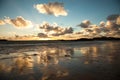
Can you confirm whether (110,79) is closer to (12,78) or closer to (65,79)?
(65,79)

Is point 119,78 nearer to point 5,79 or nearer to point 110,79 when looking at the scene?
point 110,79

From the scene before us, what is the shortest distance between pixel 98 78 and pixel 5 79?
4.71 metres

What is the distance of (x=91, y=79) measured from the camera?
7828mm

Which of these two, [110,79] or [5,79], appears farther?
[5,79]

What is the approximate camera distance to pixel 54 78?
815 cm

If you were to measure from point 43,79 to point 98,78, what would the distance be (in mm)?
2742

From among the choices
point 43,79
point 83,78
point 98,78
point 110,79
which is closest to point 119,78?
point 110,79

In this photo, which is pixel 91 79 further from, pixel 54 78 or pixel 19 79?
pixel 19 79

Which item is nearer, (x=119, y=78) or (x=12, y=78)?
(x=119, y=78)

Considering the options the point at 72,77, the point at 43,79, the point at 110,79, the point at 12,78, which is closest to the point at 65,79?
the point at 72,77

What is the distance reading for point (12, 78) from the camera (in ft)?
27.1

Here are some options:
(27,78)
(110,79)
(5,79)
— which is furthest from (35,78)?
(110,79)

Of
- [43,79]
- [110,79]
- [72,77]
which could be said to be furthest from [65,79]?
[110,79]

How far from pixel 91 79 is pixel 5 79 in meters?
4.35
